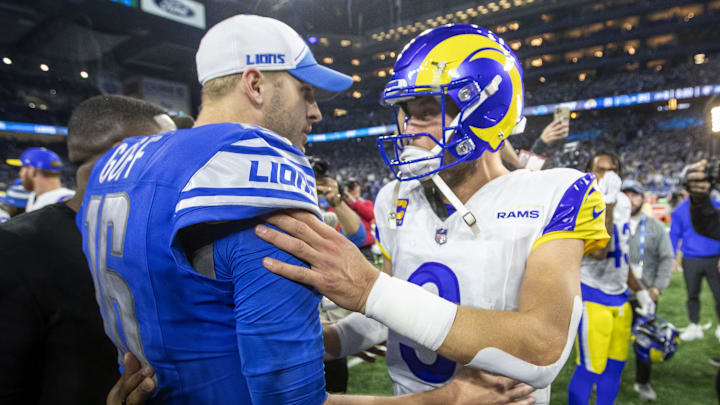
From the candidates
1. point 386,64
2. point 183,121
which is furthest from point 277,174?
point 386,64

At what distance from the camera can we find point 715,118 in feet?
8.81

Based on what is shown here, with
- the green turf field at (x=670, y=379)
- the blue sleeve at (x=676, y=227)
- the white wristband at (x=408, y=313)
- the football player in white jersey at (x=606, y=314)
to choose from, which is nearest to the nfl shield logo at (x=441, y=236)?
the white wristband at (x=408, y=313)

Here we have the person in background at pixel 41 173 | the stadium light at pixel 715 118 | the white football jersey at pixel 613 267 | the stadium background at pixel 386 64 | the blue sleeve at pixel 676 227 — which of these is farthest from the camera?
the stadium background at pixel 386 64

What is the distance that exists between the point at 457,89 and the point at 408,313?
84cm

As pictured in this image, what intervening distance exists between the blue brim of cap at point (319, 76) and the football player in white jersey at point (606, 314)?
2.59 m

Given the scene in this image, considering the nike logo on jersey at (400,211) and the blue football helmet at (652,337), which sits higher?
the nike logo on jersey at (400,211)

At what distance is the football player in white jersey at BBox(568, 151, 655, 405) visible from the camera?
10.3 feet

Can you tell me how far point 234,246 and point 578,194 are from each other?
1.11 metres

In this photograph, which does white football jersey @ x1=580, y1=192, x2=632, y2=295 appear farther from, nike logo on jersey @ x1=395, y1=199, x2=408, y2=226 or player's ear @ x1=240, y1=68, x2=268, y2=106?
player's ear @ x1=240, y1=68, x2=268, y2=106

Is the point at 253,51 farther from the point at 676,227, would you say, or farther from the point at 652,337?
the point at 676,227

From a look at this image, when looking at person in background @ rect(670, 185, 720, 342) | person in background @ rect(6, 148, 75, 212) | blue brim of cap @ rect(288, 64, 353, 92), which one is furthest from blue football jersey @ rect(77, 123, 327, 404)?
person in background @ rect(670, 185, 720, 342)

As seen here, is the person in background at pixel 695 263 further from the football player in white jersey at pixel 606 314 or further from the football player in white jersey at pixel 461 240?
the football player in white jersey at pixel 461 240

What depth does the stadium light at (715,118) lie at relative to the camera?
8.66ft

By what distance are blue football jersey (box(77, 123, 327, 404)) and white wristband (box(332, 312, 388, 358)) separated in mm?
633
